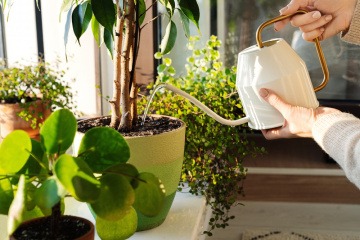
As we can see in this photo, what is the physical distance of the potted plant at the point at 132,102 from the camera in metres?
0.88

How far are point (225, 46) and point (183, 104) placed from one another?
0.48 m

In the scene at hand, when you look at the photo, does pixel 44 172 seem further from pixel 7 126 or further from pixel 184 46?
pixel 184 46

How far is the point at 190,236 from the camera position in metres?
0.94

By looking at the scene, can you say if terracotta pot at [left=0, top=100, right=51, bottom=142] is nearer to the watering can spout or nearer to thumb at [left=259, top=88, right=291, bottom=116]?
the watering can spout

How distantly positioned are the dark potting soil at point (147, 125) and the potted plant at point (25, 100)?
1.11 feet

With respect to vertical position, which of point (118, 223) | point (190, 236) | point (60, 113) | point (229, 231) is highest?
point (60, 113)

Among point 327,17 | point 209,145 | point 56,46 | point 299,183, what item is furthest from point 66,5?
point 299,183

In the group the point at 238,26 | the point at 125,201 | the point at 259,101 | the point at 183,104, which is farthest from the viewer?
the point at 238,26

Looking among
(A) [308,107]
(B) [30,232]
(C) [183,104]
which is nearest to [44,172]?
(B) [30,232]

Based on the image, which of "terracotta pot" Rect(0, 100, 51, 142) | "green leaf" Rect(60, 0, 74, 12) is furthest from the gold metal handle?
"terracotta pot" Rect(0, 100, 51, 142)

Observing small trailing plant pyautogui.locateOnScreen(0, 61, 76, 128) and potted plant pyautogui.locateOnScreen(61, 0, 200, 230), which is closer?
potted plant pyautogui.locateOnScreen(61, 0, 200, 230)

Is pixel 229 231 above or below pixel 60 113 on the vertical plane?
below

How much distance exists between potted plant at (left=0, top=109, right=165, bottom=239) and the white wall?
98cm

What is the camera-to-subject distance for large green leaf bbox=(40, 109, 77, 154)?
596 millimetres
